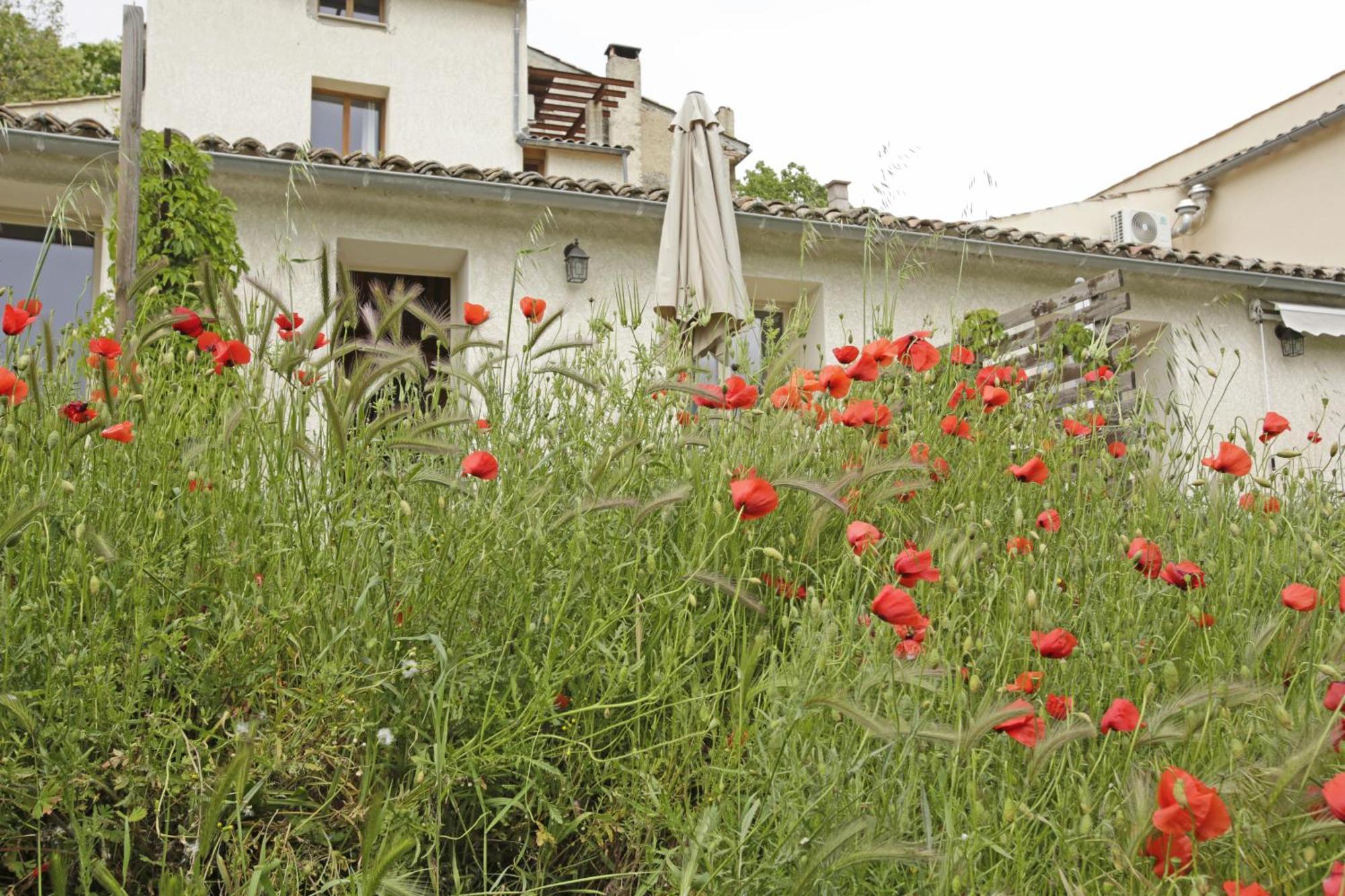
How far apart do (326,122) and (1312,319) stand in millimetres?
13291

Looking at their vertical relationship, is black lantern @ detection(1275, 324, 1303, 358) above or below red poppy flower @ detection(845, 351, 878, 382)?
above

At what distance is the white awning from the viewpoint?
39.3 ft

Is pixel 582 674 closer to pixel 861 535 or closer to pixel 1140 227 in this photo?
pixel 861 535

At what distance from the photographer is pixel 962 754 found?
1700mm

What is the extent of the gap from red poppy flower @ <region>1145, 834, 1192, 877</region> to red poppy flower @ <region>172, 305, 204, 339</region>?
6.61ft

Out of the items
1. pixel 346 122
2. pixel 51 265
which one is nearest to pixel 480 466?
pixel 51 265

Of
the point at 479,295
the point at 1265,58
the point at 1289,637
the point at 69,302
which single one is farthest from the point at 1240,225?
the point at 1289,637

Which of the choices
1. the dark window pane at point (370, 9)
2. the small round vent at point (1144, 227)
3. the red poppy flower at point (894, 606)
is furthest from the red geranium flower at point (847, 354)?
the small round vent at point (1144, 227)

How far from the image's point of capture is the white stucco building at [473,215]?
866 cm

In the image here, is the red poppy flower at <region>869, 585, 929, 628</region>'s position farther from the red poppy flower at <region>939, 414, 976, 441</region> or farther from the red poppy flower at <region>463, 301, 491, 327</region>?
the red poppy flower at <region>463, 301, 491, 327</region>

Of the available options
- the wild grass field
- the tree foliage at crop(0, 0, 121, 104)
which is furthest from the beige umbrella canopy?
the tree foliage at crop(0, 0, 121, 104)

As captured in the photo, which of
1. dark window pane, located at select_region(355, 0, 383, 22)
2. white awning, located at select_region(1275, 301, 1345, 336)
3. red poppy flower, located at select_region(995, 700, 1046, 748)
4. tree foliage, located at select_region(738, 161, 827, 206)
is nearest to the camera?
red poppy flower, located at select_region(995, 700, 1046, 748)

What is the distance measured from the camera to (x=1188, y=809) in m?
1.35

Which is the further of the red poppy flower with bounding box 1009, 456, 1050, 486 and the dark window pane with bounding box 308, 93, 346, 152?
the dark window pane with bounding box 308, 93, 346, 152
